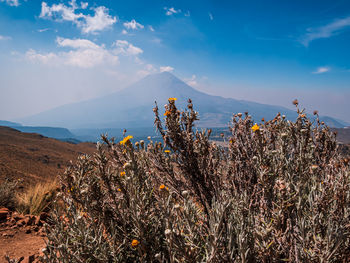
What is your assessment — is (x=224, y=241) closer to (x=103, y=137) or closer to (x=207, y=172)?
(x=207, y=172)

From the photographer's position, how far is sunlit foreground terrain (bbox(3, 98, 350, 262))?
4.47ft

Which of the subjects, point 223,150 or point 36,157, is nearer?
point 223,150

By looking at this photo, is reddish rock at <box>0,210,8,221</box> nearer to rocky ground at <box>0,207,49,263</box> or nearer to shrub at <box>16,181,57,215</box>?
rocky ground at <box>0,207,49,263</box>

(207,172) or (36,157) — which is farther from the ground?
(207,172)

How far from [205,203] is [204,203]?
7cm

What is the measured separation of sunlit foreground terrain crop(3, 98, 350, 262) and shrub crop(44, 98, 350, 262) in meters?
0.01

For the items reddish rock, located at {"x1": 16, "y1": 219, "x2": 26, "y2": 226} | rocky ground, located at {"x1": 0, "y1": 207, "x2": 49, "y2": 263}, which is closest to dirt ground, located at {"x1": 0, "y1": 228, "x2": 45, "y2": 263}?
rocky ground, located at {"x1": 0, "y1": 207, "x2": 49, "y2": 263}

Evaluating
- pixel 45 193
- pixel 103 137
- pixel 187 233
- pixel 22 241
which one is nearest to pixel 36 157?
pixel 45 193

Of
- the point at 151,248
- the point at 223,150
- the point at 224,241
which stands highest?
the point at 223,150

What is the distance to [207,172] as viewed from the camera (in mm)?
2896

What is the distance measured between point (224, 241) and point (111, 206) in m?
1.41

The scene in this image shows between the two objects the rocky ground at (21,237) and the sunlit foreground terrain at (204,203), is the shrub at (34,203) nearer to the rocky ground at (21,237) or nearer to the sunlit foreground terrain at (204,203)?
the rocky ground at (21,237)

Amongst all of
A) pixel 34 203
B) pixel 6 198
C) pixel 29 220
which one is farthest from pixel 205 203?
pixel 6 198

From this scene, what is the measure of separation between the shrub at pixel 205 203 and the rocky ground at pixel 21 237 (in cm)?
111
